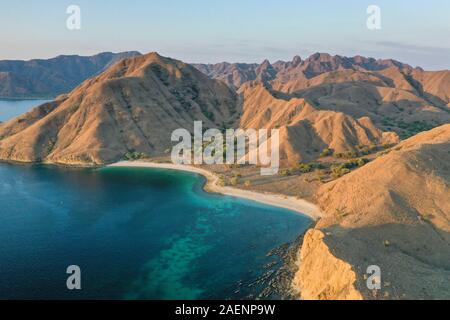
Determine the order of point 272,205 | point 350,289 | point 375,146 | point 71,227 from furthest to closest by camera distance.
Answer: point 375,146, point 272,205, point 71,227, point 350,289

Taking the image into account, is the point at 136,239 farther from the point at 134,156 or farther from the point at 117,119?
the point at 117,119

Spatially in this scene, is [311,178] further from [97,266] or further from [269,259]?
[97,266]

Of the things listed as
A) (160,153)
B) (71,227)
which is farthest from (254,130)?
(71,227)

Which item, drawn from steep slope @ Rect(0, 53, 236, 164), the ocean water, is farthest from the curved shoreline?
steep slope @ Rect(0, 53, 236, 164)

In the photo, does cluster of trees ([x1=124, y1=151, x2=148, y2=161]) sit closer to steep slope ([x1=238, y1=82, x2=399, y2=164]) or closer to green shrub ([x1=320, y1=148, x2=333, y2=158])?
steep slope ([x1=238, y1=82, x2=399, y2=164])

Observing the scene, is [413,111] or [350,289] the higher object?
[413,111]

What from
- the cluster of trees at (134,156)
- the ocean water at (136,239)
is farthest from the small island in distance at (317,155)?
the ocean water at (136,239)
